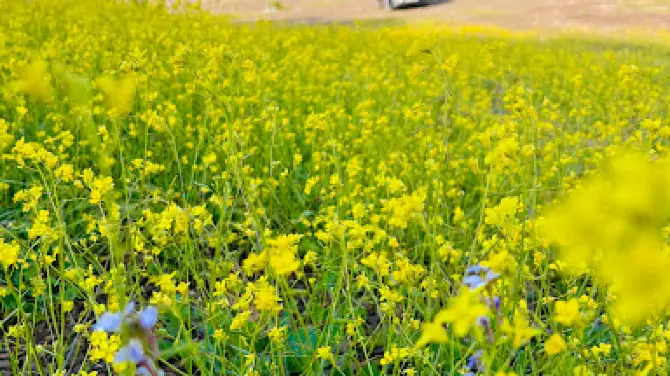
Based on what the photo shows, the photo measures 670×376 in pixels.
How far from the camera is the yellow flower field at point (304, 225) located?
1.01 metres

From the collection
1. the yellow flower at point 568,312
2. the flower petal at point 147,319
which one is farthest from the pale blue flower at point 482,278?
the flower petal at point 147,319

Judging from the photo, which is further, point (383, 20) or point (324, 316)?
point (383, 20)

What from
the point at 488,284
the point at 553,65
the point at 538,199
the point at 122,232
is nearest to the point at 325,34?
the point at 553,65

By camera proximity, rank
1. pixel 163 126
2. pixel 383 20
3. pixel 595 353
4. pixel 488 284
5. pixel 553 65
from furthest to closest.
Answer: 1. pixel 383 20
2. pixel 553 65
3. pixel 163 126
4. pixel 595 353
5. pixel 488 284

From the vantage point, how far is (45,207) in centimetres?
239

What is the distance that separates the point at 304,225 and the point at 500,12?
15.8 m

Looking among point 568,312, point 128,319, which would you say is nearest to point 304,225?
point 128,319

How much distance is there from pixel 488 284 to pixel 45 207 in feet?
6.22

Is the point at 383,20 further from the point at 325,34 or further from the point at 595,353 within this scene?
the point at 595,353

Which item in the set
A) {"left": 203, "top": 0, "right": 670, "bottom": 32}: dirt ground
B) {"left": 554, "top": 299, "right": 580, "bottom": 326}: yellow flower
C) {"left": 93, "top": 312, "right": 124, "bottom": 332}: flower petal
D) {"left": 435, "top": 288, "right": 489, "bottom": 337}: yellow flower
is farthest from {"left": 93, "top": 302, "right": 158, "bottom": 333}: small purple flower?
{"left": 203, "top": 0, "right": 670, "bottom": 32}: dirt ground

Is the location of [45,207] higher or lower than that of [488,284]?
lower

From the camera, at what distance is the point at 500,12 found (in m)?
17.0

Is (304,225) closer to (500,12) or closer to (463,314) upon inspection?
(463,314)

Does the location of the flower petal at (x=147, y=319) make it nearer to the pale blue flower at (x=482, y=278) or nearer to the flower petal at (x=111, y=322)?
the flower petal at (x=111, y=322)
